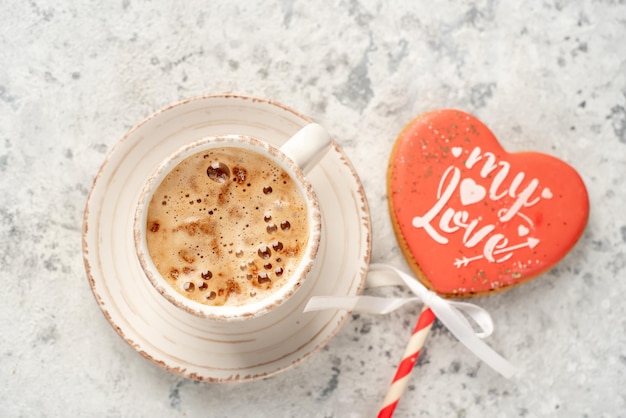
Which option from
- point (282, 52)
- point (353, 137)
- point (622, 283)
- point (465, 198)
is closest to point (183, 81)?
point (282, 52)

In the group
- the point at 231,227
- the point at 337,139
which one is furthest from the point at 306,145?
the point at 337,139

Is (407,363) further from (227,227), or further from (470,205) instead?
(227,227)

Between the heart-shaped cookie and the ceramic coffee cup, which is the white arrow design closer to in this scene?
the heart-shaped cookie

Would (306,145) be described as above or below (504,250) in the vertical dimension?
above

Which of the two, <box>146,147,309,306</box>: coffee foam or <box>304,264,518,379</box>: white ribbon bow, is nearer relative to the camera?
<box>146,147,309,306</box>: coffee foam

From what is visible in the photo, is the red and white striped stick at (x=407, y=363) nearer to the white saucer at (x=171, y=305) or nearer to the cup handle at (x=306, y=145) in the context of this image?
the white saucer at (x=171, y=305)

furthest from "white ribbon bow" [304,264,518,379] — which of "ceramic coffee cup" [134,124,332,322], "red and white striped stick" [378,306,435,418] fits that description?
"ceramic coffee cup" [134,124,332,322]

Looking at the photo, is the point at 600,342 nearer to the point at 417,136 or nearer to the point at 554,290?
the point at 554,290
